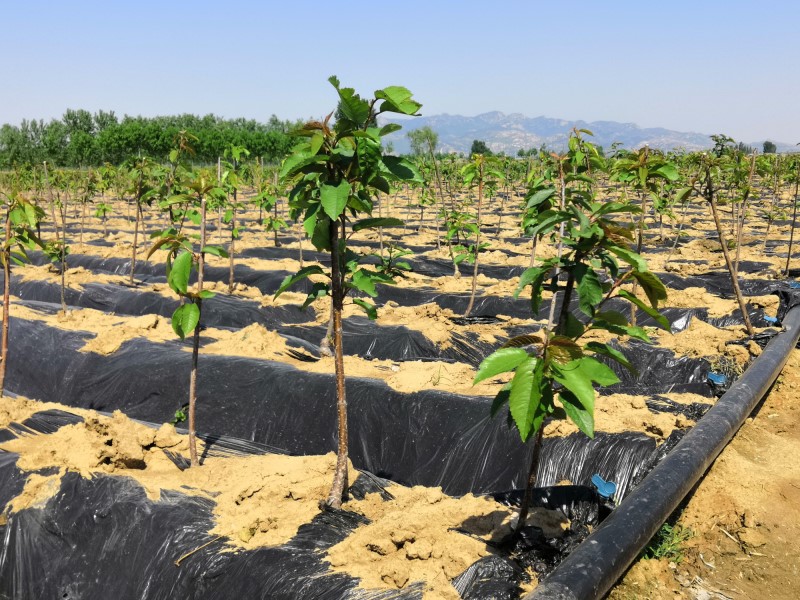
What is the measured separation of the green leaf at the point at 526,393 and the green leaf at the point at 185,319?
218 centimetres

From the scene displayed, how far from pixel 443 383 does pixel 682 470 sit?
10.1ft

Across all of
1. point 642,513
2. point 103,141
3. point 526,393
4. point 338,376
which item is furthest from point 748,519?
point 103,141

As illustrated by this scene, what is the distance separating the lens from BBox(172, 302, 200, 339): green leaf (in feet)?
11.5

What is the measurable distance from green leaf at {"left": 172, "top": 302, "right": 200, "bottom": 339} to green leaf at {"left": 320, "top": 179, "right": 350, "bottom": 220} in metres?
1.35

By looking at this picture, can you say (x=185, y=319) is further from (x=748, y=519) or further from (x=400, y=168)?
(x=748, y=519)

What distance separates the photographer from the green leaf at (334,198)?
8.80 ft

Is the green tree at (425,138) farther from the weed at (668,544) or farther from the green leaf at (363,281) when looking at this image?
the weed at (668,544)

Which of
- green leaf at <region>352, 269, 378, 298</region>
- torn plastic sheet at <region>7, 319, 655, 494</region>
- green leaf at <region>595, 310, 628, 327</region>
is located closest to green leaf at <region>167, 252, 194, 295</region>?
green leaf at <region>352, 269, 378, 298</region>

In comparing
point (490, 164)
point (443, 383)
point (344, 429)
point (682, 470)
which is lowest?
point (443, 383)

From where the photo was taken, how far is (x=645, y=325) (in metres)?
9.51

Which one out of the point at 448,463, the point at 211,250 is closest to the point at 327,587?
the point at 211,250

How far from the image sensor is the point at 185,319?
353 centimetres

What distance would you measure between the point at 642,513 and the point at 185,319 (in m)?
2.93

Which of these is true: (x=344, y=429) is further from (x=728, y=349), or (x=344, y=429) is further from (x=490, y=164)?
(x=490, y=164)
